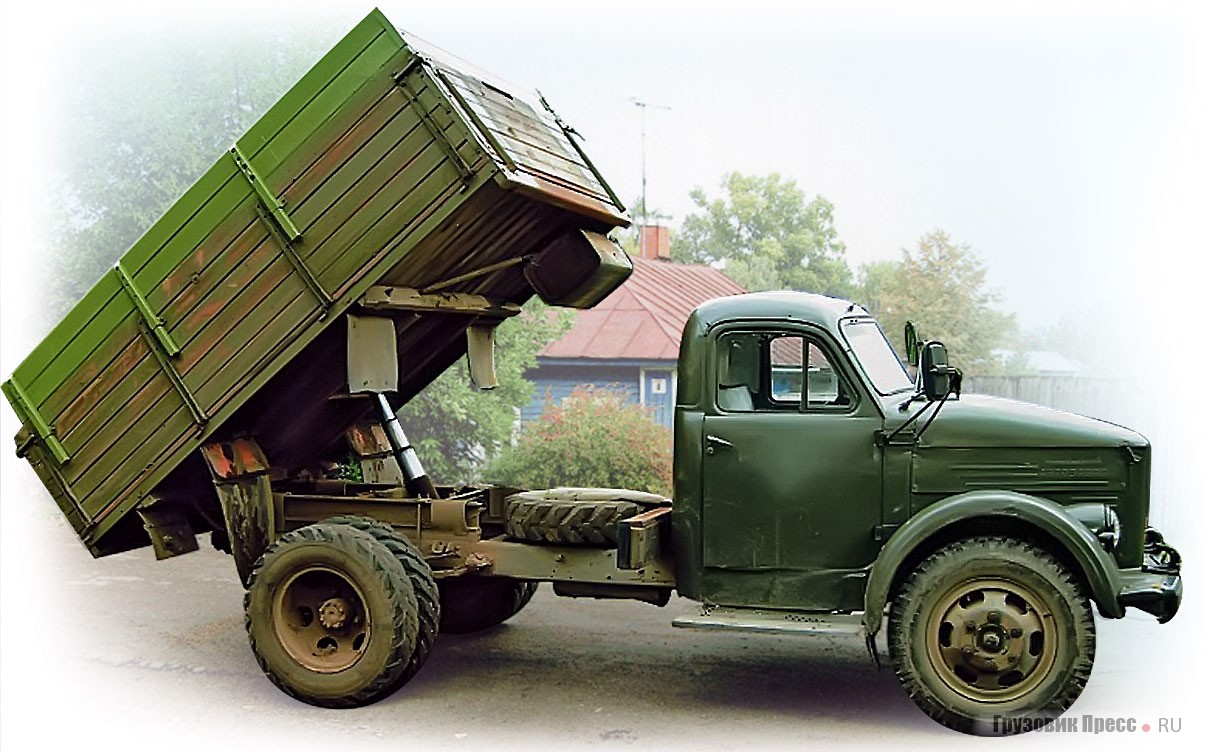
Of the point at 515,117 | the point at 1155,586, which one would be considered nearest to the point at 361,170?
the point at 515,117

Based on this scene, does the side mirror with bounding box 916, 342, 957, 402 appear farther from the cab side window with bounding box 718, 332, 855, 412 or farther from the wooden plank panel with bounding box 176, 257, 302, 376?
the wooden plank panel with bounding box 176, 257, 302, 376

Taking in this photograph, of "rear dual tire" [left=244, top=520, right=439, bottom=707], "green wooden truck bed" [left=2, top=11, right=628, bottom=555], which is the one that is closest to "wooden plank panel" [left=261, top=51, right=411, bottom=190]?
"green wooden truck bed" [left=2, top=11, right=628, bottom=555]

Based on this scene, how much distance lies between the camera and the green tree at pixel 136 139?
1855 cm

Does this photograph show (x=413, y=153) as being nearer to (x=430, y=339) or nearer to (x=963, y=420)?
(x=430, y=339)

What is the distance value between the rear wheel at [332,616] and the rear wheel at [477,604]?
4.49 feet

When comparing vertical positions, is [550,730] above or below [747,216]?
below

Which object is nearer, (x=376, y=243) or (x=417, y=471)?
(x=376, y=243)

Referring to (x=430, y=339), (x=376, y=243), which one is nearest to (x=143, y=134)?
(x=430, y=339)

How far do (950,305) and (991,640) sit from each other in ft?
43.1

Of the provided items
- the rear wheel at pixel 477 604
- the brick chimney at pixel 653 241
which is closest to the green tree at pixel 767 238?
the brick chimney at pixel 653 241

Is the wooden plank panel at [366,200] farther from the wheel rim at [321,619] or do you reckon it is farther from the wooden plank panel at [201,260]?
the wheel rim at [321,619]

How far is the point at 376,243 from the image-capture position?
8.20 m

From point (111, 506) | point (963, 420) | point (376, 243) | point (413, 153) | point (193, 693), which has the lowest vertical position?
point (193, 693)

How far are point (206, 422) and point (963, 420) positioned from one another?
14.0 feet
